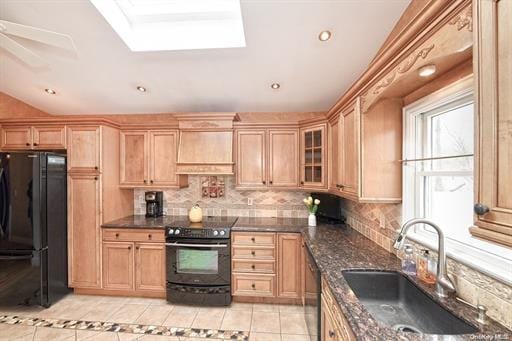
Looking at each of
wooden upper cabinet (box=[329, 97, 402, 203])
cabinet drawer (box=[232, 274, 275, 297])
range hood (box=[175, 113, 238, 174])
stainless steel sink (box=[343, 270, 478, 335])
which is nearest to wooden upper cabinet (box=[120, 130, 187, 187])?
range hood (box=[175, 113, 238, 174])

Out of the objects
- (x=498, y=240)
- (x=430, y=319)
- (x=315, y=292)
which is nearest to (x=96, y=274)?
(x=315, y=292)

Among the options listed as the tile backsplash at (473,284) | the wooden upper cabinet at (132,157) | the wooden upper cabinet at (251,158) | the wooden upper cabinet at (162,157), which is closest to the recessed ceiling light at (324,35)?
the wooden upper cabinet at (251,158)

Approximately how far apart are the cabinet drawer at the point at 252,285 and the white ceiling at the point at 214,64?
7.36ft

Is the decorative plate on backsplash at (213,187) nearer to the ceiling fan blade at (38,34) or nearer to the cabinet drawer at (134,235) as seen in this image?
the cabinet drawer at (134,235)

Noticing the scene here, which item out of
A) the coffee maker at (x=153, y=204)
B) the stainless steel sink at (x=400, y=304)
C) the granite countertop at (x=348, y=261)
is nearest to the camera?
the granite countertop at (x=348, y=261)

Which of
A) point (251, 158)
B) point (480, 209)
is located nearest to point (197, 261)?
point (251, 158)

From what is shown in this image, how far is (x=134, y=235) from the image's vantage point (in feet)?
9.77

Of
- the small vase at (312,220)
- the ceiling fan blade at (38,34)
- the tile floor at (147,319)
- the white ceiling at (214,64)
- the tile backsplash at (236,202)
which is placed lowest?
the tile floor at (147,319)

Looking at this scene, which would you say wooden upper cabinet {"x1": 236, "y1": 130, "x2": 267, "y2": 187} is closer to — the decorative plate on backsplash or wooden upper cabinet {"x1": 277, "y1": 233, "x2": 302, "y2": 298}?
the decorative plate on backsplash

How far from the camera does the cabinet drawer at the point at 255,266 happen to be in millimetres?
2857

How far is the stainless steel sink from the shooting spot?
1236 millimetres

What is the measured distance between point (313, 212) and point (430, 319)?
1.71 m

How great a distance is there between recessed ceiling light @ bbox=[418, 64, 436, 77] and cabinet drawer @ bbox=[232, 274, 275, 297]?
248 cm

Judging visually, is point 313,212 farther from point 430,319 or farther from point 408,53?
point 408,53
